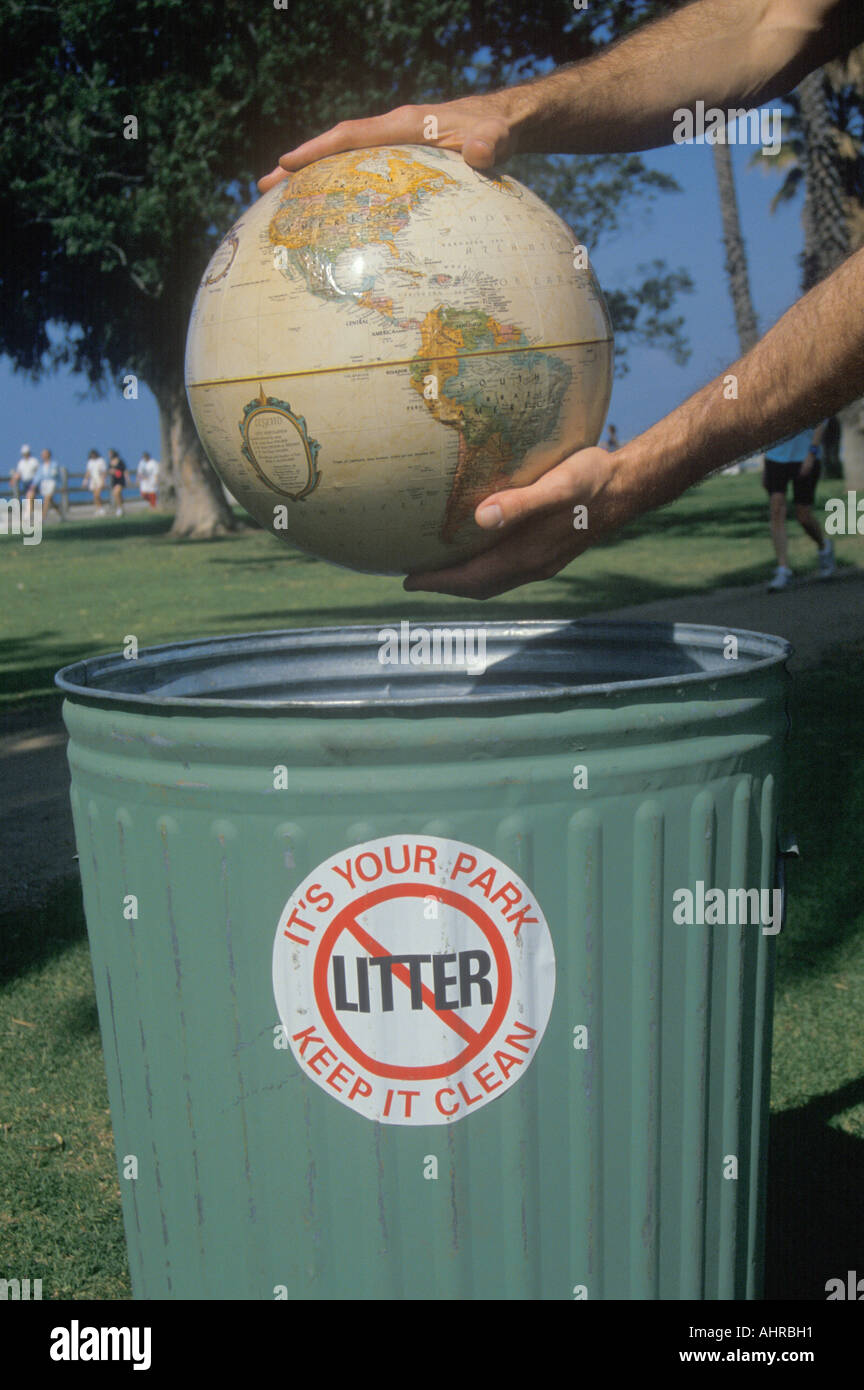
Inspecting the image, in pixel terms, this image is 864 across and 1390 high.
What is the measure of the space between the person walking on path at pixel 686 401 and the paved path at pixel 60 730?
5.44 feet

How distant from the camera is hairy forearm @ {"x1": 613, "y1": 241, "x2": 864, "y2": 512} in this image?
2188mm

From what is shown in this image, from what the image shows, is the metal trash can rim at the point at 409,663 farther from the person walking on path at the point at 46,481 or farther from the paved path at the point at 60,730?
the person walking on path at the point at 46,481

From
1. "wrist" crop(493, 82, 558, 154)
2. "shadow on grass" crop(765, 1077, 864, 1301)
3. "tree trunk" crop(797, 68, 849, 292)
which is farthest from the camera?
"tree trunk" crop(797, 68, 849, 292)

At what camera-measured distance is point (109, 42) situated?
64.3 feet

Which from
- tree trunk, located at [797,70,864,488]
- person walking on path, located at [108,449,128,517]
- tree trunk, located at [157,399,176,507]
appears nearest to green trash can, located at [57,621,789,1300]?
tree trunk, located at [797,70,864,488]

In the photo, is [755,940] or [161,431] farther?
[161,431]

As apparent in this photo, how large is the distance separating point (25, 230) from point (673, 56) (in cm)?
2406

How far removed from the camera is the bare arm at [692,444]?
2.20 meters

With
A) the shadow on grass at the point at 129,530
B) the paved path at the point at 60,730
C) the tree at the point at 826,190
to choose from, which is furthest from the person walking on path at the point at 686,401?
the shadow on grass at the point at 129,530

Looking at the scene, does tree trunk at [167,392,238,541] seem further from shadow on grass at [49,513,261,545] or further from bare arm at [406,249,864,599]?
bare arm at [406,249,864,599]

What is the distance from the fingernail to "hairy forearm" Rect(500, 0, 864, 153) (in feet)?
2.55

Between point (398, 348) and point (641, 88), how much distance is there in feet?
3.29
